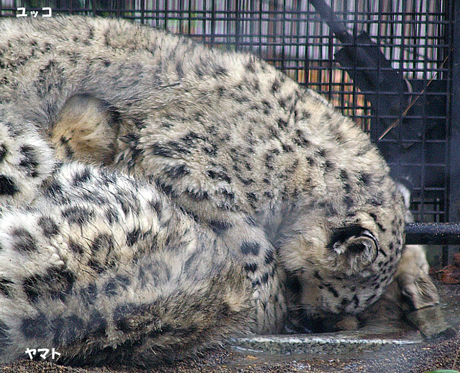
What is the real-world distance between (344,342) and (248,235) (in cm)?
50

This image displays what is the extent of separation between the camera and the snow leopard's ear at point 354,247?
2217mm

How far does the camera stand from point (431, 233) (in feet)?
8.98

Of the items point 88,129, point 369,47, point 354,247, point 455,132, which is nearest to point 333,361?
point 354,247

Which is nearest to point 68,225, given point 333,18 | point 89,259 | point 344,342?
point 89,259

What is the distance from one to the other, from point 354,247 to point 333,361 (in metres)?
0.44

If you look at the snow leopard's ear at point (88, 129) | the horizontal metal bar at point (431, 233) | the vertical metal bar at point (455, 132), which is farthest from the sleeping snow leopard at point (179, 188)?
the vertical metal bar at point (455, 132)

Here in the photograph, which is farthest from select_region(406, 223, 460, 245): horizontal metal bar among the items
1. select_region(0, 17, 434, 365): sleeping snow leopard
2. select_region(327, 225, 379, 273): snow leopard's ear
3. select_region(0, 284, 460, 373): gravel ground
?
select_region(0, 284, 460, 373): gravel ground

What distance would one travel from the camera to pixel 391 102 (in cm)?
344

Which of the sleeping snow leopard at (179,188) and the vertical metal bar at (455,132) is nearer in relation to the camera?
the sleeping snow leopard at (179,188)

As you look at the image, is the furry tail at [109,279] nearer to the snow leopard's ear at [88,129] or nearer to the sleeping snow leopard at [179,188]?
the sleeping snow leopard at [179,188]

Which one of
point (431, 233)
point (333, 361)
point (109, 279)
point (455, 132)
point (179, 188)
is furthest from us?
point (455, 132)

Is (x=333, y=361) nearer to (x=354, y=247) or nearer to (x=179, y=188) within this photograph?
(x=354, y=247)

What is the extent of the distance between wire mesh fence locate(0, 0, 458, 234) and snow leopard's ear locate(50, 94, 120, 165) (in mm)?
1272

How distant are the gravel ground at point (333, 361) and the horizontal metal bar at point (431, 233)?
621 millimetres
